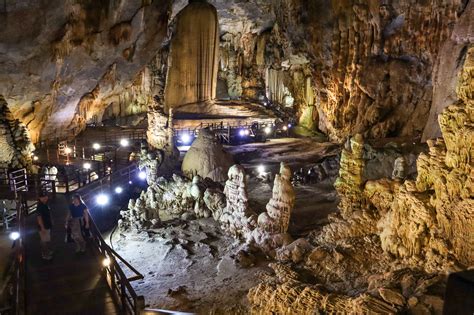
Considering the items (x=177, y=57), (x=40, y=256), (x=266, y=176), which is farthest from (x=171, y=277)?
(x=177, y=57)

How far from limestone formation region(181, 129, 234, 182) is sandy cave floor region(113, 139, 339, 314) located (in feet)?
5.47

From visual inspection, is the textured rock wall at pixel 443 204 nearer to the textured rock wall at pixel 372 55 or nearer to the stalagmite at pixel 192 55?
the textured rock wall at pixel 372 55

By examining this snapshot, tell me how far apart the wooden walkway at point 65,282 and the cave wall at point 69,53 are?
31.9ft

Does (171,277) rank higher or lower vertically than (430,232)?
lower

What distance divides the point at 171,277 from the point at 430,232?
22.1 ft

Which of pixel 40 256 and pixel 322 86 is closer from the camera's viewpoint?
pixel 40 256

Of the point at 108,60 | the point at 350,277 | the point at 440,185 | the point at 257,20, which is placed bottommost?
the point at 350,277

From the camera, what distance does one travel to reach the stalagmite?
30062 mm

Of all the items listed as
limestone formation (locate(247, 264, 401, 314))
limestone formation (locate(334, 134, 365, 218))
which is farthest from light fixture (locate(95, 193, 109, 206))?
limestone formation (locate(334, 134, 365, 218))

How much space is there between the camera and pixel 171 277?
1141 cm

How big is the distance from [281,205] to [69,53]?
1224 cm

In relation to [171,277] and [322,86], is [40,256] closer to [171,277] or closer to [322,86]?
[171,277]

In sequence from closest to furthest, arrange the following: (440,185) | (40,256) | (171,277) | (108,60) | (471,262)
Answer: (471,262) → (440,185) → (40,256) → (171,277) → (108,60)

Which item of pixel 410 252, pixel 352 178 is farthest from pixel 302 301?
pixel 352 178
